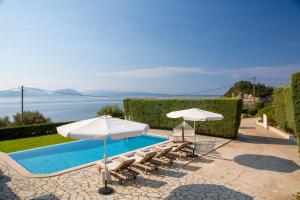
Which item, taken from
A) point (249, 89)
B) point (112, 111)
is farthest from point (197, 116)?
point (249, 89)

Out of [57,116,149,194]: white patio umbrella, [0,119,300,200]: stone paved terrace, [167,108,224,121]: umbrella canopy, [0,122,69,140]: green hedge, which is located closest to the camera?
[57,116,149,194]: white patio umbrella

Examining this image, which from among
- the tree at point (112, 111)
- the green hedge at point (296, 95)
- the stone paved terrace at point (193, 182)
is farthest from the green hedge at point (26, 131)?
the green hedge at point (296, 95)

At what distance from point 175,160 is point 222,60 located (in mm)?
34927

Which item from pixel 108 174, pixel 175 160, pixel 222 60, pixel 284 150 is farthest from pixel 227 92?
pixel 108 174

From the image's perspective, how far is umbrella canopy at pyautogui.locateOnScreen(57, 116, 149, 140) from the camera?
6.77 metres

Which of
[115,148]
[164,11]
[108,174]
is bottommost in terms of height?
[115,148]

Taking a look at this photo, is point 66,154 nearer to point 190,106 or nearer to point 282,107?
point 190,106

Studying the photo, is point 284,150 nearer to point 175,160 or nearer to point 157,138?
point 175,160

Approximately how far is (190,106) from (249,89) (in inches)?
1951

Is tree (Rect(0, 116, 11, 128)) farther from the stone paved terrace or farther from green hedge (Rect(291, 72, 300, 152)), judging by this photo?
green hedge (Rect(291, 72, 300, 152))

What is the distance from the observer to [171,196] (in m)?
7.39

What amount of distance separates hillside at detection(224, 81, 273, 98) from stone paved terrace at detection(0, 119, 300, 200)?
46.4m

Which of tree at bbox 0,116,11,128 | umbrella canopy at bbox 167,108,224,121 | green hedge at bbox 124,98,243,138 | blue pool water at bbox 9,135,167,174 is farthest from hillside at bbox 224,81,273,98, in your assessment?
tree at bbox 0,116,11,128

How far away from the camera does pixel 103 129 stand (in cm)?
705
